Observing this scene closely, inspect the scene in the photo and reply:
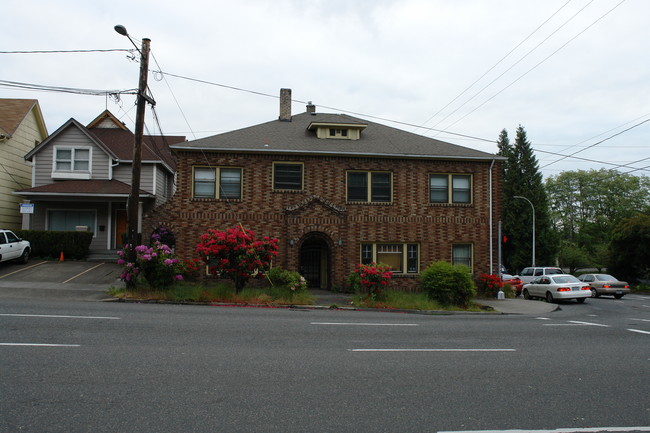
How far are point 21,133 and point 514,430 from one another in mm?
31103

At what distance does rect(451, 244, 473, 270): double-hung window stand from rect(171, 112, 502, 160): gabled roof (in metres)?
4.20

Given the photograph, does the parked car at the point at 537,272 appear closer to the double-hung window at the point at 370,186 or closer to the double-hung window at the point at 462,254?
the double-hung window at the point at 462,254

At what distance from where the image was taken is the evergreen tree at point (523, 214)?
2058 inches

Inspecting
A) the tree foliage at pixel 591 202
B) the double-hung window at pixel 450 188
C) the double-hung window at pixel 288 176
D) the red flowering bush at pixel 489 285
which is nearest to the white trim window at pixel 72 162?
the double-hung window at pixel 288 176

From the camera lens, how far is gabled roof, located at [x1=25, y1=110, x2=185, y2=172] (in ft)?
83.7

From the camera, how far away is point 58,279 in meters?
19.4

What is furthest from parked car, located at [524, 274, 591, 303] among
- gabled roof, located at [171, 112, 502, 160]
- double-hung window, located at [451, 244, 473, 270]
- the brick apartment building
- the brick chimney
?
the brick chimney

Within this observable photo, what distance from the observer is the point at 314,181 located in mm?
22156

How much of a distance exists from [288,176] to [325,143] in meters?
2.45

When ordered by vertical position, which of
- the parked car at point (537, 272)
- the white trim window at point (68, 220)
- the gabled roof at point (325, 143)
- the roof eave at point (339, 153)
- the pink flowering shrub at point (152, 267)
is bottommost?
the parked car at point (537, 272)

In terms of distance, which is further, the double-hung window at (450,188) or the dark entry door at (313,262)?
the dark entry door at (313,262)

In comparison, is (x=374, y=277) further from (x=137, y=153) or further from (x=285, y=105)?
(x=285, y=105)

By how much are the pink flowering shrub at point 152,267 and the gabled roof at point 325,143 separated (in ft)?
19.2

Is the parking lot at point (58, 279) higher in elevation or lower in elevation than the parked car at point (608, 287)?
higher
